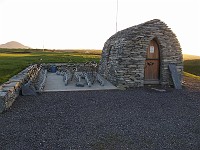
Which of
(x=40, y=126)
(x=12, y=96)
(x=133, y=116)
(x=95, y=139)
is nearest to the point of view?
(x=95, y=139)

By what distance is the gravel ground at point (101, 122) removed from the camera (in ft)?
20.8

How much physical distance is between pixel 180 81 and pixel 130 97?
17.2 ft

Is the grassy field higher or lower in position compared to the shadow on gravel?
higher

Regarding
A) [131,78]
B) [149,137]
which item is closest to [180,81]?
[131,78]

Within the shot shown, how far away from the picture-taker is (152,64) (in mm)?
15961

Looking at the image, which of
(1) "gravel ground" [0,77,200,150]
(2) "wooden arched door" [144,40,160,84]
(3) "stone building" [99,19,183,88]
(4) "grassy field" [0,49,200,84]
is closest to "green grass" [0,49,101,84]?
(4) "grassy field" [0,49,200,84]

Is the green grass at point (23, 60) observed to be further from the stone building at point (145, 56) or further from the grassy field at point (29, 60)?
the stone building at point (145, 56)

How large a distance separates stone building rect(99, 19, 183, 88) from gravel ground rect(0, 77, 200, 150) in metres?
2.64

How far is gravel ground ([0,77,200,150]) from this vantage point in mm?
6328

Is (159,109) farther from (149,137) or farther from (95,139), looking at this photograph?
(95,139)

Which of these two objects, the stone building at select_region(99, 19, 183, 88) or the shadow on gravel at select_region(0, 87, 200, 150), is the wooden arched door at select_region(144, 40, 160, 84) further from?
the shadow on gravel at select_region(0, 87, 200, 150)

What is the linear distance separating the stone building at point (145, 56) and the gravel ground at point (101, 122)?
2.64 meters

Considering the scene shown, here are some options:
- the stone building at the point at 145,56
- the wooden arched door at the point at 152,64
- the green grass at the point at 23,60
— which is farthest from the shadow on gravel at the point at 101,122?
the green grass at the point at 23,60

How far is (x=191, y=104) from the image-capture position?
436 inches
